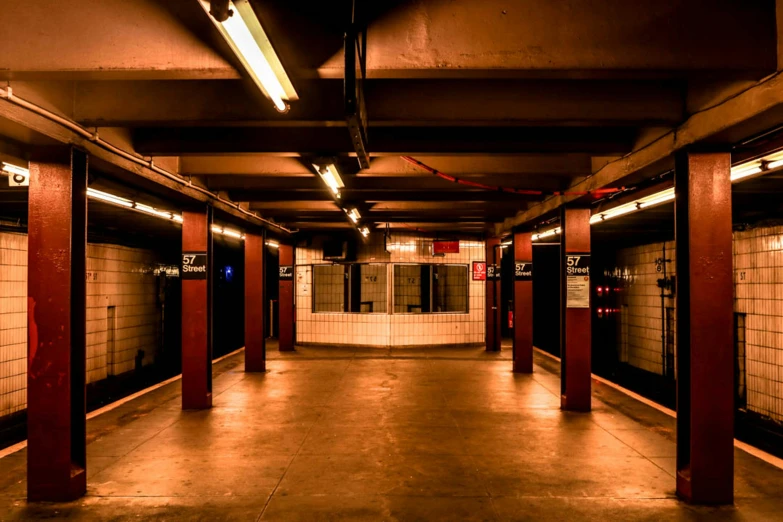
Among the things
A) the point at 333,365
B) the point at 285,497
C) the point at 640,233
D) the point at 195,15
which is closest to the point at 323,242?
the point at 333,365

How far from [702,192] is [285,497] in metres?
4.58

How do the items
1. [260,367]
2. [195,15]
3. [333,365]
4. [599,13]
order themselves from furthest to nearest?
[333,365] < [260,367] < [599,13] < [195,15]

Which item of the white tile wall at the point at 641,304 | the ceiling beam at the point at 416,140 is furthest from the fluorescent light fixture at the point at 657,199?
the white tile wall at the point at 641,304

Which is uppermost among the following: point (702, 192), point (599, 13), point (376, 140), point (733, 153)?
point (599, 13)

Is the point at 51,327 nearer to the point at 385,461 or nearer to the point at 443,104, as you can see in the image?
the point at 385,461

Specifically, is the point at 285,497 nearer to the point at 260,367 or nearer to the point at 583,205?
the point at 583,205

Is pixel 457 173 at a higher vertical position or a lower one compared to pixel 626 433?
higher

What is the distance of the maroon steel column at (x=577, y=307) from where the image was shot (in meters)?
7.31

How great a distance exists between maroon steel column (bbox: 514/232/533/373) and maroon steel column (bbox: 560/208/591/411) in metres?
2.75

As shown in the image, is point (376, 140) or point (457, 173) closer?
point (376, 140)

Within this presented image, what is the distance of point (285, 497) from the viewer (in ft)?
14.4

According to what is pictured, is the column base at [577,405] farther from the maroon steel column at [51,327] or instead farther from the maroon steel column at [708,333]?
the maroon steel column at [51,327]

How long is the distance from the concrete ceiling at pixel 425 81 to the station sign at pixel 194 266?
1.47 metres

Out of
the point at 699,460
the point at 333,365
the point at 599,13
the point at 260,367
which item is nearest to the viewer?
the point at 599,13
